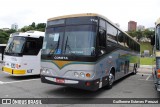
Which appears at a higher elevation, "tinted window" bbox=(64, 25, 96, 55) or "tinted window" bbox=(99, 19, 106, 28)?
"tinted window" bbox=(99, 19, 106, 28)

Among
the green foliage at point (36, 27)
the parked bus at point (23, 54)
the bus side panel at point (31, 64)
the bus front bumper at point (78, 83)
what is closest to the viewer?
the bus front bumper at point (78, 83)

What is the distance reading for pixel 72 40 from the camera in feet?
27.0

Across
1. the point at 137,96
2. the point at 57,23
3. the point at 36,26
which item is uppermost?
the point at 36,26

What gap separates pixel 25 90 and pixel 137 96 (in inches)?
186

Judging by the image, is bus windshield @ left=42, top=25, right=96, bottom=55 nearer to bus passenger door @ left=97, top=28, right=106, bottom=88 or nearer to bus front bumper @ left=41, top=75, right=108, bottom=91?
bus passenger door @ left=97, top=28, right=106, bottom=88

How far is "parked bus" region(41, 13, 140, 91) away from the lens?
25.9 feet

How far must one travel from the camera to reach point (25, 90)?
9.61 metres

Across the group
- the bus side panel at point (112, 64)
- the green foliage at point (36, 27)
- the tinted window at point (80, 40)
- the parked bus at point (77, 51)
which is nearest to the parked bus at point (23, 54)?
the parked bus at point (77, 51)

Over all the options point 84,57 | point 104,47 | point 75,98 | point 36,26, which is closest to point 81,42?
point 84,57

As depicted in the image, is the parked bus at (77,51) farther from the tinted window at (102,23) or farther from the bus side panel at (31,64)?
the bus side panel at (31,64)

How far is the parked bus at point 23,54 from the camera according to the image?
12.5 meters

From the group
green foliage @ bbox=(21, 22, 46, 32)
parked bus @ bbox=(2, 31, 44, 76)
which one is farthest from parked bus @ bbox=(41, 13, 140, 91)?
green foliage @ bbox=(21, 22, 46, 32)

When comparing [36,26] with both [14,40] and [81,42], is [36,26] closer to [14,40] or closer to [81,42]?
[14,40]

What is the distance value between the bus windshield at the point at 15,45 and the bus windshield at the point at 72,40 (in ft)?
13.5
